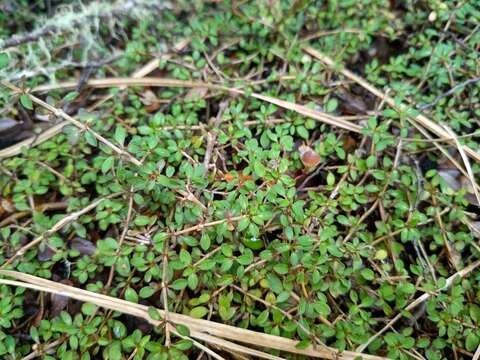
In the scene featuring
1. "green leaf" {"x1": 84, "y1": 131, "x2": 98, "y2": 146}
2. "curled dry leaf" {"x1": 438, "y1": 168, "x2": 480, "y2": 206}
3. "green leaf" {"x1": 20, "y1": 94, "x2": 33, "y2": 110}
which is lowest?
"curled dry leaf" {"x1": 438, "y1": 168, "x2": 480, "y2": 206}

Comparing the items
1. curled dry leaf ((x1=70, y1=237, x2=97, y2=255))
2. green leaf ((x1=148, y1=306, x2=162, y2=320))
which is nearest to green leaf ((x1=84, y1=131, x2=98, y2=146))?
curled dry leaf ((x1=70, y1=237, x2=97, y2=255))

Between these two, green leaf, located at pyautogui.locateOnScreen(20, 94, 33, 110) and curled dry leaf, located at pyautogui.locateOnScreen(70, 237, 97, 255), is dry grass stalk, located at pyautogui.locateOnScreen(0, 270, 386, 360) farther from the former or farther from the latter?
green leaf, located at pyautogui.locateOnScreen(20, 94, 33, 110)

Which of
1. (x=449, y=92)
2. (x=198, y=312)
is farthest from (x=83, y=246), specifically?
(x=449, y=92)

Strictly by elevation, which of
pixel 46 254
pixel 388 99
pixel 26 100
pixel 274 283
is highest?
pixel 26 100

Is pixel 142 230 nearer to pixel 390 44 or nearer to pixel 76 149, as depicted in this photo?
pixel 76 149

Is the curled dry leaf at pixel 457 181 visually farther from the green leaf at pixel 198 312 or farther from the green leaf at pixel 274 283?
the green leaf at pixel 198 312

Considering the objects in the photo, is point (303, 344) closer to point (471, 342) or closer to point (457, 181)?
point (471, 342)

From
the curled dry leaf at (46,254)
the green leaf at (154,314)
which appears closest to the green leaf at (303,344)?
the green leaf at (154,314)

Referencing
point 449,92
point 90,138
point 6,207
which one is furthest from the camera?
point 449,92

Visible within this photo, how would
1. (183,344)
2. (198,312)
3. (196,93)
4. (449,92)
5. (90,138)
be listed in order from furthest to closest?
(196,93)
(449,92)
(90,138)
(198,312)
(183,344)
